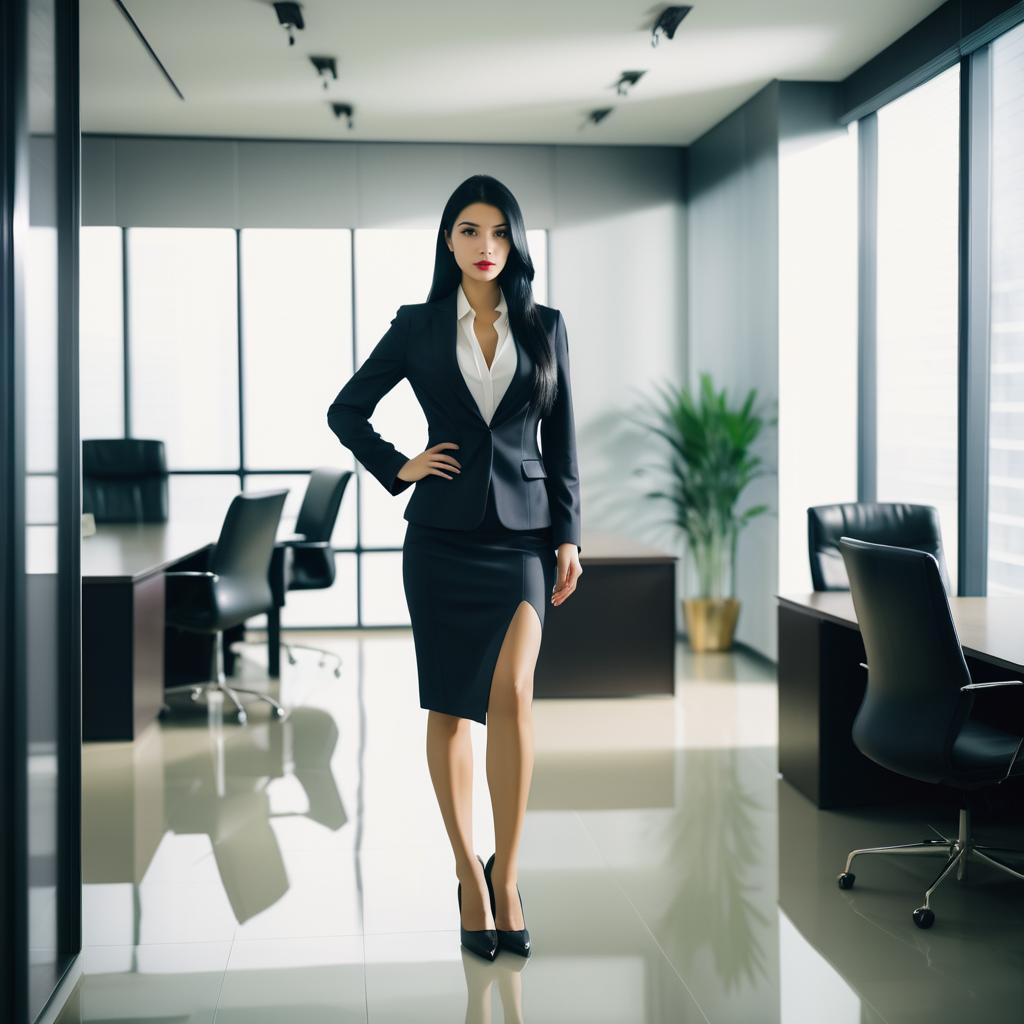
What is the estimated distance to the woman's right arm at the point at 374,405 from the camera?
272cm

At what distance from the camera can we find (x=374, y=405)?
2.72 m

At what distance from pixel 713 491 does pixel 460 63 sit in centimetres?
276

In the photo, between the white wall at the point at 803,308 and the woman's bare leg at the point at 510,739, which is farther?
the white wall at the point at 803,308

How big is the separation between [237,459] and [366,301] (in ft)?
4.46

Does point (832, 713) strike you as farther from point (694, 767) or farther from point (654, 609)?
point (654, 609)

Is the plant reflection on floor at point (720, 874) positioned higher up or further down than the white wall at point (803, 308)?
further down

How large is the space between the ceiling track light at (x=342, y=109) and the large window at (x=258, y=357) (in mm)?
934

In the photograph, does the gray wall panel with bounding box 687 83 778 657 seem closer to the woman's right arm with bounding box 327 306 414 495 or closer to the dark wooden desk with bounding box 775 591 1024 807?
the dark wooden desk with bounding box 775 591 1024 807

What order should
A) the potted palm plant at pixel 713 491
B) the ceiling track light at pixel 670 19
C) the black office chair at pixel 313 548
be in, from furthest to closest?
the potted palm plant at pixel 713 491 < the black office chair at pixel 313 548 < the ceiling track light at pixel 670 19

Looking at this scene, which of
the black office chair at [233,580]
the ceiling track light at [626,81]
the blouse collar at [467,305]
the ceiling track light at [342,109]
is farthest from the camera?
the ceiling track light at [342,109]

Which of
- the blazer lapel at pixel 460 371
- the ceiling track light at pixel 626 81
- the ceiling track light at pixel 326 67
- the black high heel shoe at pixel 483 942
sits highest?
the ceiling track light at pixel 626 81

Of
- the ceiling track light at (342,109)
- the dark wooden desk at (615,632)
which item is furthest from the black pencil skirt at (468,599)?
the ceiling track light at (342,109)

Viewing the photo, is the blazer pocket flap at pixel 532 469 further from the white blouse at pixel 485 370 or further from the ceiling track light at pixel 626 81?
the ceiling track light at pixel 626 81

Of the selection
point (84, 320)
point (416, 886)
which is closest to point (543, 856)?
point (416, 886)
